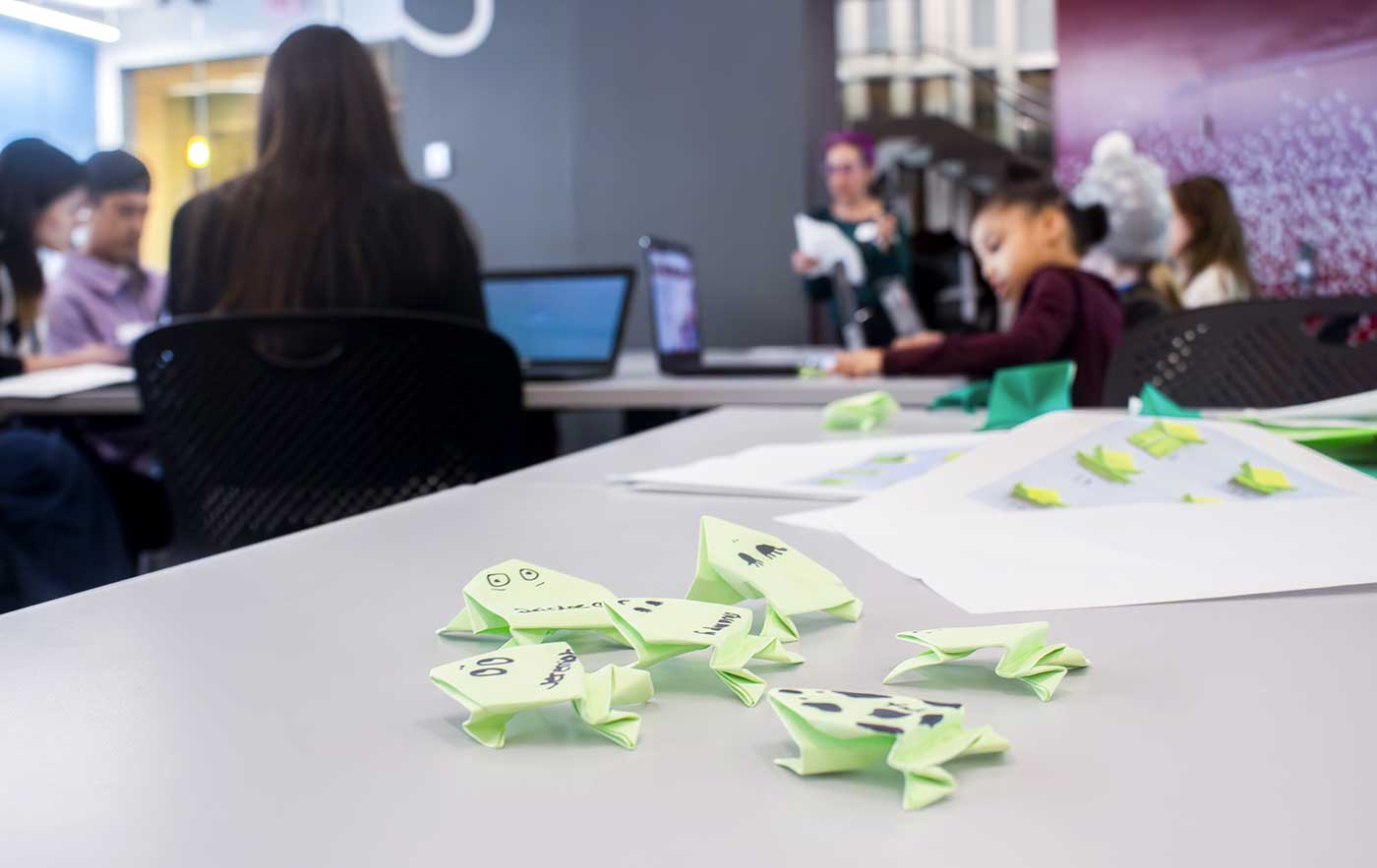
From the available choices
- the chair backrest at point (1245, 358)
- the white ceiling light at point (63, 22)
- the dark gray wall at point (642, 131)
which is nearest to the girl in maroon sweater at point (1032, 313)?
the chair backrest at point (1245, 358)

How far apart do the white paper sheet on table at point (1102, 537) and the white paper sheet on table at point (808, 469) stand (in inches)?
3.2

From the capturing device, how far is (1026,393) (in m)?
1.08

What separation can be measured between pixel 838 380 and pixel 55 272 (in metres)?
2.40

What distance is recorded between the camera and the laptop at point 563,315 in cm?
254

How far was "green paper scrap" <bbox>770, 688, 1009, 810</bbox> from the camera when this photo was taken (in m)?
0.27

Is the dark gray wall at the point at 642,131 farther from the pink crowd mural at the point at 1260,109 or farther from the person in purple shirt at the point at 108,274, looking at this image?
the person in purple shirt at the point at 108,274

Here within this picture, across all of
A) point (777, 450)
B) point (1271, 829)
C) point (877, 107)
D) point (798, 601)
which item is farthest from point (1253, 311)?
point (877, 107)

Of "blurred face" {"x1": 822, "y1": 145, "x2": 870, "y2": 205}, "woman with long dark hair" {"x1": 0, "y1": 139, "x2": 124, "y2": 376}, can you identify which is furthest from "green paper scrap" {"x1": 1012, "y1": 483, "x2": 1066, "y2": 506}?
"blurred face" {"x1": 822, "y1": 145, "x2": 870, "y2": 205}

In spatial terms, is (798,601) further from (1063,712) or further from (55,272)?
(55,272)

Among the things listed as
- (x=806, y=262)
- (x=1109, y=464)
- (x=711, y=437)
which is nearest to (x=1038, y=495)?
(x=1109, y=464)

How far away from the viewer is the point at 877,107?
20.8 ft

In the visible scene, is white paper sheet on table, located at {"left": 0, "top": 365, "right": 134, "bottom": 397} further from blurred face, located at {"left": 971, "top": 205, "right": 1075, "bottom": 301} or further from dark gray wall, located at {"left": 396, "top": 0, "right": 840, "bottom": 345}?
dark gray wall, located at {"left": 396, "top": 0, "right": 840, "bottom": 345}

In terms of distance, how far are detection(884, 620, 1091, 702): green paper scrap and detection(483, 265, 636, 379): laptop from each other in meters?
2.11

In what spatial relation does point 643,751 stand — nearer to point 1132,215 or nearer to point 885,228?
point 885,228
